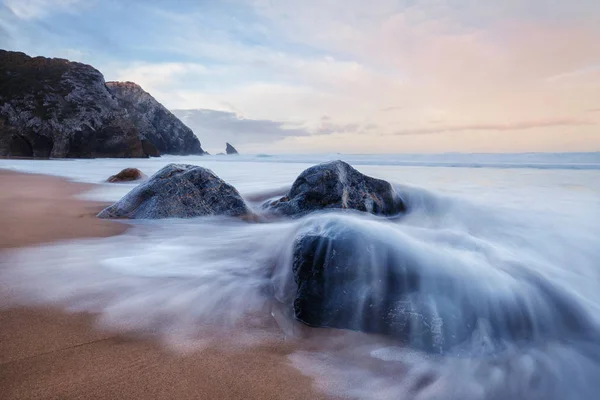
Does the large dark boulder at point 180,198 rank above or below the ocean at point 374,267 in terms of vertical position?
above

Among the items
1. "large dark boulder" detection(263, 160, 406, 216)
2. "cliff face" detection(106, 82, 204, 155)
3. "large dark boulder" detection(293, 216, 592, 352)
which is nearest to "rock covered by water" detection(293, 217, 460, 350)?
"large dark boulder" detection(293, 216, 592, 352)

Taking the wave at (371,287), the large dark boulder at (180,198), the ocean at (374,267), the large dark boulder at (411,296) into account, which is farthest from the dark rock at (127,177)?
the large dark boulder at (411,296)

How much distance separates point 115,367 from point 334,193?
343cm

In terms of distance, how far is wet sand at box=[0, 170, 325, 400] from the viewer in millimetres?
1234

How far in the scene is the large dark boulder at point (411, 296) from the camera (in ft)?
5.74

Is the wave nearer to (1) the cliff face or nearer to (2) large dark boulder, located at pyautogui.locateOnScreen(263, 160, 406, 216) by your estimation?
(2) large dark boulder, located at pyautogui.locateOnScreen(263, 160, 406, 216)

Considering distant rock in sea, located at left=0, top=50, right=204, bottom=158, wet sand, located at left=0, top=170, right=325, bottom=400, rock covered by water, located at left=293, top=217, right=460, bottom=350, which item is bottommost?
wet sand, located at left=0, top=170, right=325, bottom=400

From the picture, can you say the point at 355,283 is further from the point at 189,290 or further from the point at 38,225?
the point at 38,225

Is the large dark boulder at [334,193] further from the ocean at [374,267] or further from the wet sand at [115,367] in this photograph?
the wet sand at [115,367]

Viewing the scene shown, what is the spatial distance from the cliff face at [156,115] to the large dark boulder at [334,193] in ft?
171

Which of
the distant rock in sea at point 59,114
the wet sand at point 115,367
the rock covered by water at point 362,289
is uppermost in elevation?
the distant rock in sea at point 59,114

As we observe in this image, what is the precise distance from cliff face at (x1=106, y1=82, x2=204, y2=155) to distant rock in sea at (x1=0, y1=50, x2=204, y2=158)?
14.3m

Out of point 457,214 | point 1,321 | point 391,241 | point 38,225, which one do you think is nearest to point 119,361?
point 1,321

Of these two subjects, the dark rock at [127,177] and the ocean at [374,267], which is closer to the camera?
the ocean at [374,267]
